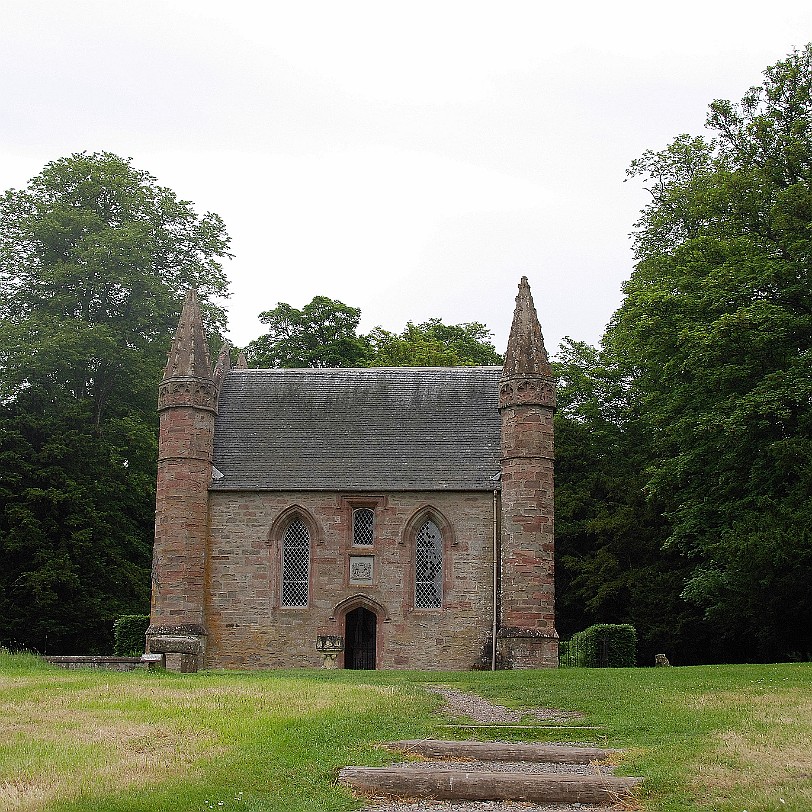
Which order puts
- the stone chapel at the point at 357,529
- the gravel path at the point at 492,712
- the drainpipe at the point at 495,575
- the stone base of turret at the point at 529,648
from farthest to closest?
1. the stone chapel at the point at 357,529
2. the drainpipe at the point at 495,575
3. the stone base of turret at the point at 529,648
4. the gravel path at the point at 492,712

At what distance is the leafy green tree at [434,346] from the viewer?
5459 centimetres

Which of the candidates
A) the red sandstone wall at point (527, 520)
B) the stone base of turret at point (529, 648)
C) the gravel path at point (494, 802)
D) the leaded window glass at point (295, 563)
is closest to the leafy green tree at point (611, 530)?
the red sandstone wall at point (527, 520)

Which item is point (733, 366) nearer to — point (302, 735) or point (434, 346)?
point (302, 735)

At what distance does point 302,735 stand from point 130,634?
24.7 meters

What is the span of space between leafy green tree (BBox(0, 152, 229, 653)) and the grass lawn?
17825 millimetres

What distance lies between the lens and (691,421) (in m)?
30.1

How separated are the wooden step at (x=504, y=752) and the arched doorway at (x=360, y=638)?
70.7ft

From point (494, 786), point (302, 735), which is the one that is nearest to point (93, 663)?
point (302, 735)

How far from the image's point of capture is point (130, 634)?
36625 millimetres

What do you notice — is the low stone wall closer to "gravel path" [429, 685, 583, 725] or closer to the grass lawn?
the grass lawn

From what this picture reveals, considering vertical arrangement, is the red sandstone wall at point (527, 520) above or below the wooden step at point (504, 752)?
above

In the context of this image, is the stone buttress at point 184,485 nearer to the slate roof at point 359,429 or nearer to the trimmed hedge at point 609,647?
the slate roof at point 359,429

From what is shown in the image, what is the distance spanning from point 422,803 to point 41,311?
119 ft

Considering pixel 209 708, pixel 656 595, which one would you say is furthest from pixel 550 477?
pixel 209 708
